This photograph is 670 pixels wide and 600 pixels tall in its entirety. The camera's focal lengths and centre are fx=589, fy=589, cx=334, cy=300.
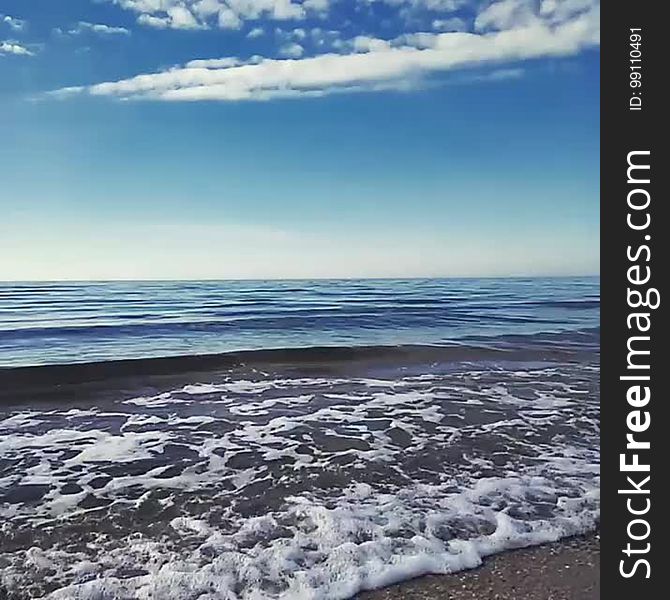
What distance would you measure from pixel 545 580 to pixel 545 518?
2.37ft

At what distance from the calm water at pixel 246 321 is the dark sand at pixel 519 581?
8.92 m

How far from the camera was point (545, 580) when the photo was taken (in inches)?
110

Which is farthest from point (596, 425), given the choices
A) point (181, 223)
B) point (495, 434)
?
point (181, 223)

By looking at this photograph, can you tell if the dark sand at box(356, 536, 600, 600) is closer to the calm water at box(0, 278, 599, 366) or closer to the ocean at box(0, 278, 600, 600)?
the ocean at box(0, 278, 600, 600)

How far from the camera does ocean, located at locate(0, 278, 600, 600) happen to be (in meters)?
2.97

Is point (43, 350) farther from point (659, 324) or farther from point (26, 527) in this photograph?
point (659, 324)

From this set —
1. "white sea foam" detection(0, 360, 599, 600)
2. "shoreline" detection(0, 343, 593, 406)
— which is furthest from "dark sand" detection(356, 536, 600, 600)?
"shoreline" detection(0, 343, 593, 406)

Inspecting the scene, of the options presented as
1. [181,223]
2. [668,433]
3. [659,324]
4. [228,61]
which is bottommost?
[668,433]

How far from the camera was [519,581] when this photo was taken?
9.14ft

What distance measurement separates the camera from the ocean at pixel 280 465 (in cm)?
297

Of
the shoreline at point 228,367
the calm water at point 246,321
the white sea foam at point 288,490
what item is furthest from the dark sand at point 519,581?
the calm water at point 246,321

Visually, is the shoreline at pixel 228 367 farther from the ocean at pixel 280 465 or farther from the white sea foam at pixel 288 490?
the white sea foam at pixel 288 490

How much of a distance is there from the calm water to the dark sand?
8.92 m

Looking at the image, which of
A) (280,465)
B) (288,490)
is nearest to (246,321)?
(280,465)
